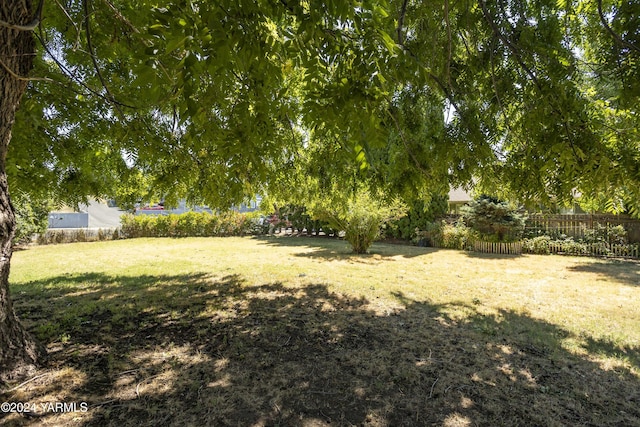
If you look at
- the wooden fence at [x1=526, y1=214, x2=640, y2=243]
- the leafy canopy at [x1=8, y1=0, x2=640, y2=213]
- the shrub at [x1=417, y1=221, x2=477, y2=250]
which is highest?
the leafy canopy at [x1=8, y1=0, x2=640, y2=213]

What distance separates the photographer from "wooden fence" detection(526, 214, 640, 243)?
38.3 feet

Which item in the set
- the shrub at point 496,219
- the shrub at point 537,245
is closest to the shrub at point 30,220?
the shrub at point 496,219

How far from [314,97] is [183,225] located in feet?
64.3

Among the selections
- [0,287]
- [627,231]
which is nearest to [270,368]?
[0,287]

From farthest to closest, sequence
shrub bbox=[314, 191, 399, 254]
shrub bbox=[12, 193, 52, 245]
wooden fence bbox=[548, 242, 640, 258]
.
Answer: shrub bbox=[12, 193, 52, 245] → shrub bbox=[314, 191, 399, 254] → wooden fence bbox=[548, 242, 640, 258]

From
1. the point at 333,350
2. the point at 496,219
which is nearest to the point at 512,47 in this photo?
the point at 333,350

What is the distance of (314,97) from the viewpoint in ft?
6.50

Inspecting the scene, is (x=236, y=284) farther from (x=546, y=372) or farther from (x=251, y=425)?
(x=546, y=372)

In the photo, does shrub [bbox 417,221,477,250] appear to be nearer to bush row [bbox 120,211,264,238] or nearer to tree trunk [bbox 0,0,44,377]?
bush row [bbox 120,211,264,238]

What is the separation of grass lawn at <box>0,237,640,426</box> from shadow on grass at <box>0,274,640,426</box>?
19 millimetres

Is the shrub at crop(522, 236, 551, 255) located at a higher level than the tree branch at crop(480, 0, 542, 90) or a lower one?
lower

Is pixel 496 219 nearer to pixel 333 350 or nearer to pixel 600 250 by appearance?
pixel 600 250

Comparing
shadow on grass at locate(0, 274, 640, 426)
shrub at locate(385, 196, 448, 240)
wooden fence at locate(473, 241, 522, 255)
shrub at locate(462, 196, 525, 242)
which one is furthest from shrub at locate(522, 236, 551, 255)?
shadow on grass at locate(0, 274, 640, 426)

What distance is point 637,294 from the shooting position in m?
6.59
